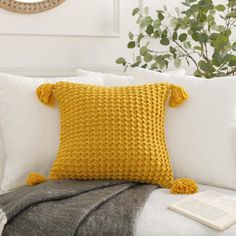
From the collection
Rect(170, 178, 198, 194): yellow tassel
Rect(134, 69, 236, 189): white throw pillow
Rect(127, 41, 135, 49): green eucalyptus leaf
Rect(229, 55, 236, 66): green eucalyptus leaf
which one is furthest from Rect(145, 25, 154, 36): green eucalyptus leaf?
Rect(170, 178, 198, 194): yellow tassel

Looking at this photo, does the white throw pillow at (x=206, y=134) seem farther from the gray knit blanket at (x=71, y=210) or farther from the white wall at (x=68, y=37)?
the white wall at (x=68, y=37)

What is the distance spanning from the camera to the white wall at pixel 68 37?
200 centimetres

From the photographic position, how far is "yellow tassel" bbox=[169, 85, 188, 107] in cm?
145

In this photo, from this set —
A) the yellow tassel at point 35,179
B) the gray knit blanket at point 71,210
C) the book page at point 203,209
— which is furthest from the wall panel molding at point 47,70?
the book page at point 203,209

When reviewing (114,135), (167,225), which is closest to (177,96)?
(114,135)

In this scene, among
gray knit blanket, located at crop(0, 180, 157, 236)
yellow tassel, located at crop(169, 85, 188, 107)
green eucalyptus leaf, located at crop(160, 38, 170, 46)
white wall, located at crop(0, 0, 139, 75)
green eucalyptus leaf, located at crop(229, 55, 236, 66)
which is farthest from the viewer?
green eucalyptus leaf, located at crop(160, 38, 170, 46)

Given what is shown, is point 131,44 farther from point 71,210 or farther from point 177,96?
point 71,210

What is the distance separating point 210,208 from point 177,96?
0.46m

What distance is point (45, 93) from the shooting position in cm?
148

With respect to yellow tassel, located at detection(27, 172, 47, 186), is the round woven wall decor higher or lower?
higher

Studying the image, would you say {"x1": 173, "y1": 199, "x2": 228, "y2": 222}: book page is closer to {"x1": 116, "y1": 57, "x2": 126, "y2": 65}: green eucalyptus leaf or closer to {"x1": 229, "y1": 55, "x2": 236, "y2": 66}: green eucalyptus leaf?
{"x1": 229, "y1": 55, "x2": 236, "y2": 66}: green eucalyptus leaf

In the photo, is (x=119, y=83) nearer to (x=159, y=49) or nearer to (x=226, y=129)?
(x=226, y=129)

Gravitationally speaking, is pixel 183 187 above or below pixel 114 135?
below

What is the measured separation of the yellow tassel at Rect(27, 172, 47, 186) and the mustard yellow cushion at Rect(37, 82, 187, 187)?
0.05m
